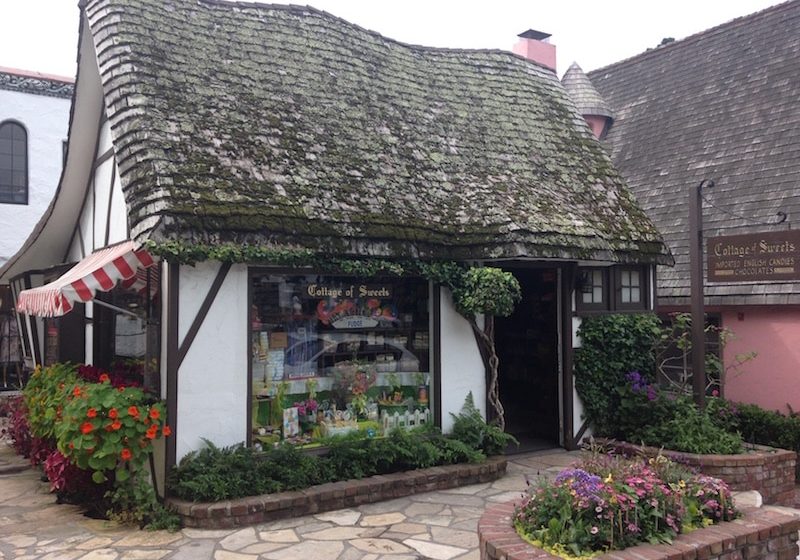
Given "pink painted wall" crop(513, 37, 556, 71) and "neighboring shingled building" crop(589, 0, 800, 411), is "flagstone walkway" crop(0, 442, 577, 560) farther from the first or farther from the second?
"pink painted wall" crop(513, 37, 556, 71)

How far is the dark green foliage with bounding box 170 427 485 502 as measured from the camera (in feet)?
21.4

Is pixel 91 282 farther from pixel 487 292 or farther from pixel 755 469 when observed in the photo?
pixel 755 469

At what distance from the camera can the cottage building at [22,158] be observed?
16.5 metres

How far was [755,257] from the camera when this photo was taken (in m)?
9.65

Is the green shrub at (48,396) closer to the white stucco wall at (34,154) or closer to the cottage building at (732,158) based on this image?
the cottage building at (732,158)

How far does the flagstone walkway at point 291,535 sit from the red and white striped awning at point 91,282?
6.62 feet

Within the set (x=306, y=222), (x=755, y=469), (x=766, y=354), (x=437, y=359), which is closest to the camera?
(x=306, y=222)

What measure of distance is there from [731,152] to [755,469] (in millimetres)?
6889

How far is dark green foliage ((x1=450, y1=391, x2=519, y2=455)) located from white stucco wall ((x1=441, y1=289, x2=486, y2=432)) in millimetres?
104

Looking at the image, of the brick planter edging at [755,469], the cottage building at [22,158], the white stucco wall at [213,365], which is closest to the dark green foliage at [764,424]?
the brick planter edging at [755,469]

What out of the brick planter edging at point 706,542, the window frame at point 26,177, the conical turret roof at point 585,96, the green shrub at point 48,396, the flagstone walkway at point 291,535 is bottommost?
the flagstone walkway at point 291,535

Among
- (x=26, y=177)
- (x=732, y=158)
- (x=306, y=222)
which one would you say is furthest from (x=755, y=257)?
(x=26, y=177)

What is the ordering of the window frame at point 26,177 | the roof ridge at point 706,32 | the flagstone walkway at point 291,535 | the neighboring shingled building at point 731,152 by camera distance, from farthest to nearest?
the window frame at point 26,177
the roof ridge at point 706,32
the neighboring shingled building at point 731,152
the flagstone walkway at point 291,535

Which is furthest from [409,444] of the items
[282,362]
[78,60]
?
[78,60]
